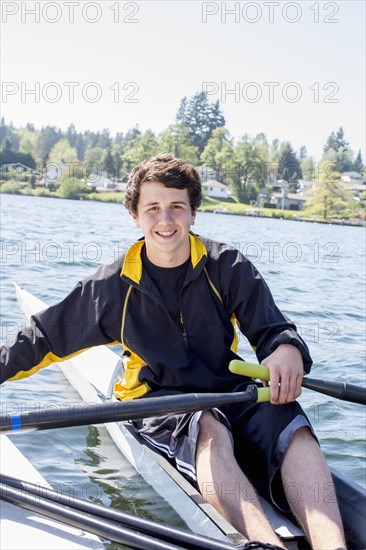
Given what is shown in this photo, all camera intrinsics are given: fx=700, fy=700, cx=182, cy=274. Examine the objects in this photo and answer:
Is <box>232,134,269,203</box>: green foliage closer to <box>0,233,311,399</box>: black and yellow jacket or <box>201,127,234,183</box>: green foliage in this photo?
<box>201,127,234,183</box>: green foliage

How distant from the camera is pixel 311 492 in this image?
279 centimetres

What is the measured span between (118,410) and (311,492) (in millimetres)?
850

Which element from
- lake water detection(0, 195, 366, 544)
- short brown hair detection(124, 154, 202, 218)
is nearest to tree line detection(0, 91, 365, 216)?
lake water detection(0, 195, 366, 544)

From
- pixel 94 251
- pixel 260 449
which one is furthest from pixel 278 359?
pixel 94 251

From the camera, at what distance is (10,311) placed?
9.09m

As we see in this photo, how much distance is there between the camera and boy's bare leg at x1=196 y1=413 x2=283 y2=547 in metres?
2.69

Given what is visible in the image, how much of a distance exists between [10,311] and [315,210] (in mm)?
54656

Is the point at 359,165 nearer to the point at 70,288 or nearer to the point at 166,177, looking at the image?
the point at 70,288

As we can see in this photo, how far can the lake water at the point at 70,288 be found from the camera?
443 centimetres

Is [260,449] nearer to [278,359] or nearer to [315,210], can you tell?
[278,359]

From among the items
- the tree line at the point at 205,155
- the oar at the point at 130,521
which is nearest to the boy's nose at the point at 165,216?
the oar at the point at 130,521

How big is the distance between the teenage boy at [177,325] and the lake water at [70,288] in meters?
0.60

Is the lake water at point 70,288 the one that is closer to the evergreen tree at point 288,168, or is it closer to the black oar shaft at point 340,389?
the black oar shaft at point 340,389

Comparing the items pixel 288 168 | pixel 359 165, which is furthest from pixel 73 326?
pixel 359 165
